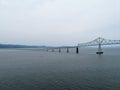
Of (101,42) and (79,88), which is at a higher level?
(101,42)

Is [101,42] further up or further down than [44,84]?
further up

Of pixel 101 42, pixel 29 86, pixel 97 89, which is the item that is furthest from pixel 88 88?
pixel 101 42

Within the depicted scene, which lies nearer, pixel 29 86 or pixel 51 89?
pixel 51 89

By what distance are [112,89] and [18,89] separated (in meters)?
14.6

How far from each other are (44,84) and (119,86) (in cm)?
1269

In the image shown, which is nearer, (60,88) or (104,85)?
(60,88)

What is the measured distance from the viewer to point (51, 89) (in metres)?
18.5

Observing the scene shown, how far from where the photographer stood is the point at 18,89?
18.5 m

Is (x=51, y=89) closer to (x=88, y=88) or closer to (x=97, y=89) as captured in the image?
(x=88, y=88)

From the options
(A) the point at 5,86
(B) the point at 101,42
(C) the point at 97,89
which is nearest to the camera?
(C) the point at 97,89

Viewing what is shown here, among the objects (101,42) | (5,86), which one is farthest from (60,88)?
(101,42)

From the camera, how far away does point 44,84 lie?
816 inches

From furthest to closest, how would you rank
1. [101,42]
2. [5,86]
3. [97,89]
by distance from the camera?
[101,42] < [5,86] < [97,89]

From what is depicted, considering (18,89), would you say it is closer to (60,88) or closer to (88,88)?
(60,88)
